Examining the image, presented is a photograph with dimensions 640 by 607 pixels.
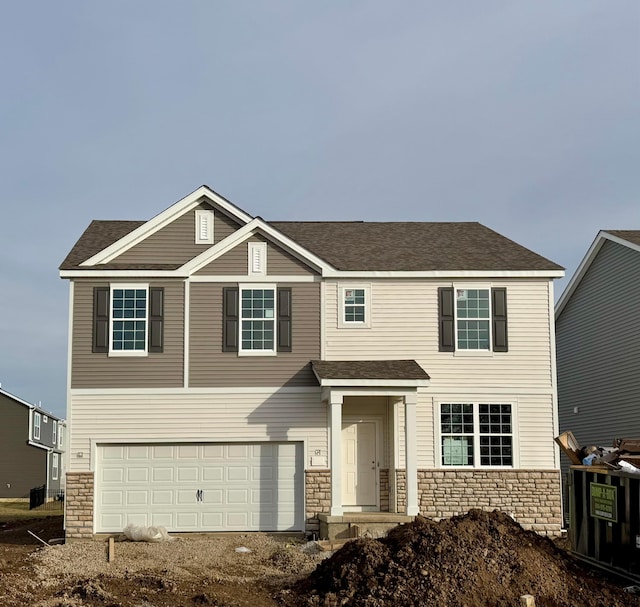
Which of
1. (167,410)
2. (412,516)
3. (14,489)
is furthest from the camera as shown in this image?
(14,489)

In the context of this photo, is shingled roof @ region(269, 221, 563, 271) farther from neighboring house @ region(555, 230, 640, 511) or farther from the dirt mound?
the dirt mound

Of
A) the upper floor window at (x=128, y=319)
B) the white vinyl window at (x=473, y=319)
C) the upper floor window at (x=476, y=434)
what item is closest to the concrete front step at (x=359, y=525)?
the upper floor window at (x=476, y=434)

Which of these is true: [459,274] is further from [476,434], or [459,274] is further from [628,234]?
[628,234]

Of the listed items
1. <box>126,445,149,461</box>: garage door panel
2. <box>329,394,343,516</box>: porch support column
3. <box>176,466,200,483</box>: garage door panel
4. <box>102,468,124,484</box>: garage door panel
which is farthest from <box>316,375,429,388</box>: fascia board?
<box>102,468,124,484</box>: garage door panel

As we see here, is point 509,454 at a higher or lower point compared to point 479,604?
higher

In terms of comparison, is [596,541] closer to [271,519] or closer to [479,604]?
[479,604]

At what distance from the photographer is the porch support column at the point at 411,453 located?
1856 centimetres

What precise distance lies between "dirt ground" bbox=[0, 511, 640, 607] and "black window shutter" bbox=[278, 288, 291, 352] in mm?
5764

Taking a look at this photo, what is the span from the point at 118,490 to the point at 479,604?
412 inches

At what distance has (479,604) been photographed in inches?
441

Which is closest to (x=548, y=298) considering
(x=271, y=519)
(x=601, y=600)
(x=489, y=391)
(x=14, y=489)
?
(x=489, y=391)

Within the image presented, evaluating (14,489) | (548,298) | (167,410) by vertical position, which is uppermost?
(548,298)

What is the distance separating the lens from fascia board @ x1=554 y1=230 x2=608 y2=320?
80.8 feet

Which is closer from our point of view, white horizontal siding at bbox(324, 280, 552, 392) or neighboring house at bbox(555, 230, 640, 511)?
white horizontal siding at bbox(324, 280, 552, 392)
